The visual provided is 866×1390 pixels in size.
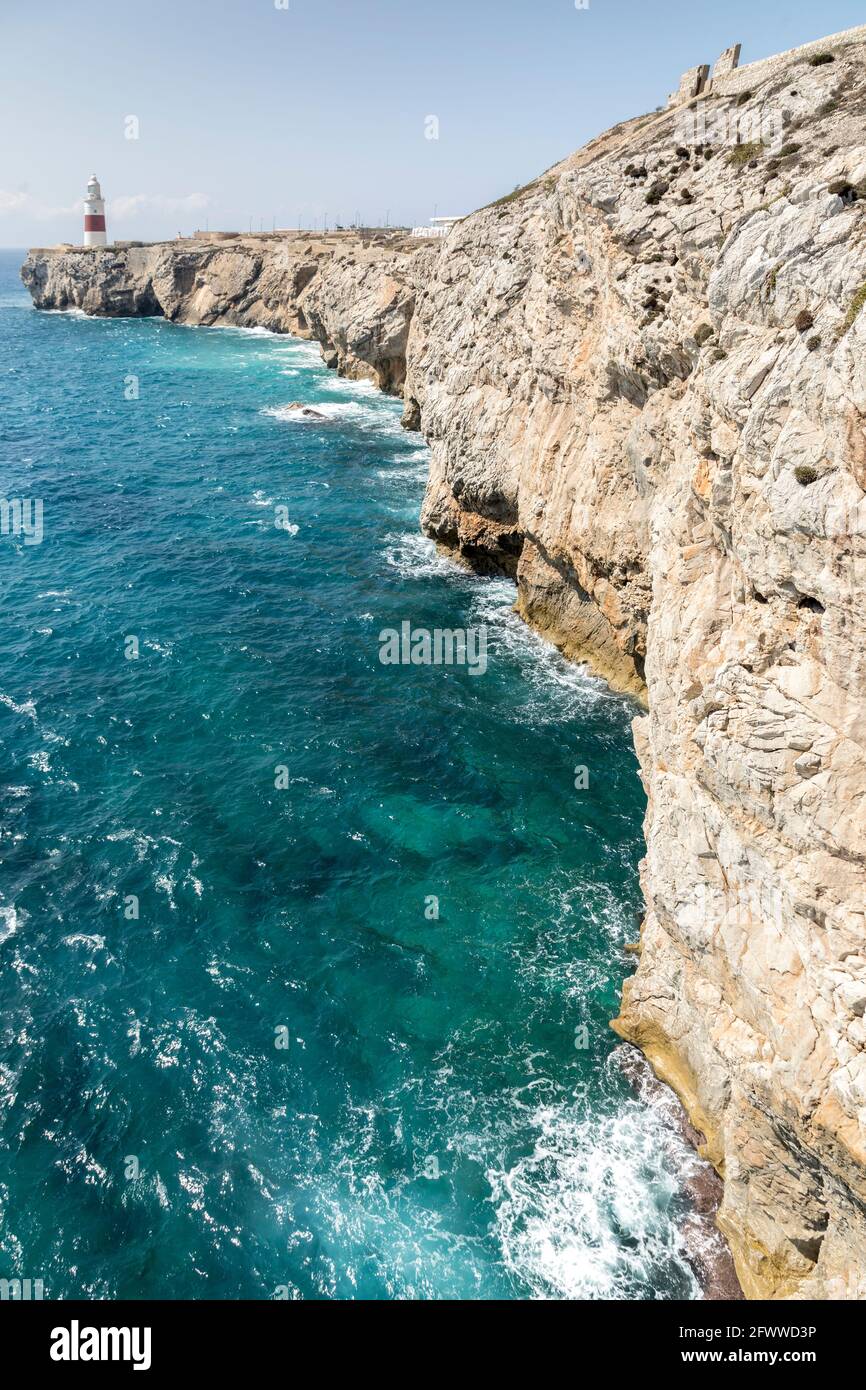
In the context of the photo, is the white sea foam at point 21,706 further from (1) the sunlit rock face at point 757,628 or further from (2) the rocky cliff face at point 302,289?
(2) the rocky cliff face at point 302,289

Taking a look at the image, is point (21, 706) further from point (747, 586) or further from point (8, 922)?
point (747, 586)

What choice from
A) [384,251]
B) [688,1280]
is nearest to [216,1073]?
[688,1280]

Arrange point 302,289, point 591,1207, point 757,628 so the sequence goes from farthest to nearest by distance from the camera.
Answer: point 302,289, point 591,1207, point 757,628

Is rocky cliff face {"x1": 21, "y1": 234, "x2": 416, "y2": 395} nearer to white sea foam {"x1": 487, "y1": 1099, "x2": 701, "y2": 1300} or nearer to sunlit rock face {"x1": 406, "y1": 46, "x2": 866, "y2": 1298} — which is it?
sunlit rock face {"x1": 406, "y1": 46, "x2": 866, "y2": 1298}

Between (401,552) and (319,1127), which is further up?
(401,552)

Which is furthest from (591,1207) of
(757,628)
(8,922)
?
(8,922)

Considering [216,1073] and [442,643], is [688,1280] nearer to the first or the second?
[216,1073]

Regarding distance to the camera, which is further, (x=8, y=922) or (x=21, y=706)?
(x=21, y=706)
